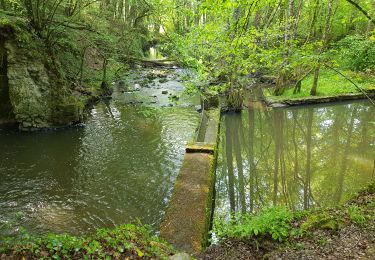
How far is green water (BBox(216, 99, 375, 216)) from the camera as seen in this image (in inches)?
303

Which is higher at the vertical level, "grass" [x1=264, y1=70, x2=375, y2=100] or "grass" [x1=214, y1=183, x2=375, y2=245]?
"grass" [x1=264, y1=70, x2=375, y2=100]

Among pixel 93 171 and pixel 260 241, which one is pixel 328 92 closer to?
pixel 93 171

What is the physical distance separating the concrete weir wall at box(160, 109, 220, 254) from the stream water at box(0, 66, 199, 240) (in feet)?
2.67

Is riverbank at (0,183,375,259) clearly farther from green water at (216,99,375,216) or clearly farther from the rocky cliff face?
the rocky cliff face

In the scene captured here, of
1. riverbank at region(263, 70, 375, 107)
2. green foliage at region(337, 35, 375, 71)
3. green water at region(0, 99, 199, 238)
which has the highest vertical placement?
green foliage at region(337, 35, 375, 71)

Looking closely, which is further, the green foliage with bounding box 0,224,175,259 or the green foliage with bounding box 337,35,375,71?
the green foliage with bounding box 337,35,375,71

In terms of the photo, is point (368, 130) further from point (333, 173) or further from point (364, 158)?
point (333, 173)

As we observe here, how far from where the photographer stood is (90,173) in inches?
343

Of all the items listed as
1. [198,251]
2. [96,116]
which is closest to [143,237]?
[198,251]

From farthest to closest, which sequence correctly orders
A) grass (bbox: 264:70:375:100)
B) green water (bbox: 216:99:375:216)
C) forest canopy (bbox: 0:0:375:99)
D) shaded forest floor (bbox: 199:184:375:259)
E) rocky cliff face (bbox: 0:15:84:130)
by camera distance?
grass (bbox: 264:70:375:100)
rocky cliff face (bbox: 0:15:84:130)
forest canopy (bbox: 0:0:375:99)
green water (bbox: 216:99:375:216)
shaded forest floor (bbox: 199:184:375:259)

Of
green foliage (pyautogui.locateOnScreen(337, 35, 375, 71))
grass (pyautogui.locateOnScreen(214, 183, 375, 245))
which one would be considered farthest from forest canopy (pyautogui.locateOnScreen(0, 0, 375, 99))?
grass (pyautogui.locateOnScreen(214, 183, 375, 245))

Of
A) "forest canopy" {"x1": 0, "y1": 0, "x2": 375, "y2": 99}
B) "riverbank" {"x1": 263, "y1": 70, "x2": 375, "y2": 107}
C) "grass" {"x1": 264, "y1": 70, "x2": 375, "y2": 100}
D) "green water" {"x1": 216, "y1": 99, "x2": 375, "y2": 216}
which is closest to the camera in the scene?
"green water" {"x1": 216, "y1": 99, "x2": 375, "y2": 216}

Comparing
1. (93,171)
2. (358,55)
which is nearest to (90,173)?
(93,171)

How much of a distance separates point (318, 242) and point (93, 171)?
6187mm
